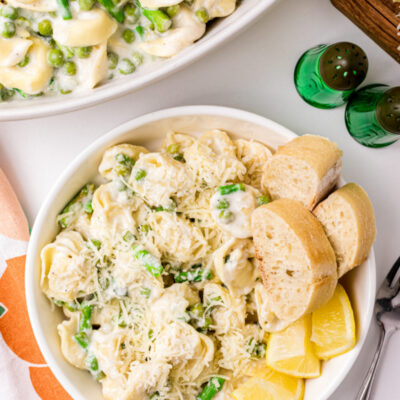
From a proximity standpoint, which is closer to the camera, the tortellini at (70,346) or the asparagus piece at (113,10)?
the asparagus piece at (113,10)

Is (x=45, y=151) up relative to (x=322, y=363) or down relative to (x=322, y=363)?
down

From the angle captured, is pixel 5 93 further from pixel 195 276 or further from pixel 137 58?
pixel 195 276

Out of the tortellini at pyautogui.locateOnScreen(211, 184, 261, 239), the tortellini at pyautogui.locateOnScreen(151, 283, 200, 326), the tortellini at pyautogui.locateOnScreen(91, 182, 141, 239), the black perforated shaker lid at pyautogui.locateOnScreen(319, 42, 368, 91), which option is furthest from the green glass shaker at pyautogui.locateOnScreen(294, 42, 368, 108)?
the tortellini at pyautogui.locateOnScreen(151, 283, 200, 326)

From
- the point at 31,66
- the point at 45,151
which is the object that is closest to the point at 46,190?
the point at 45,151

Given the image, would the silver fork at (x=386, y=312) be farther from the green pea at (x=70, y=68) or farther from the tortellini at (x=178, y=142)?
the green pea at (x=70, y=68)

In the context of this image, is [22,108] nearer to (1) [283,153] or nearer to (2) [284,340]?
(1) [283,153]

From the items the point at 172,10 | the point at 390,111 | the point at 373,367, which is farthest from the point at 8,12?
the point at 373,367

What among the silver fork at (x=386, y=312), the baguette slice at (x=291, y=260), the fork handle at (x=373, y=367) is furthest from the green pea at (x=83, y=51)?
the fork handle at (x=373, y=367)
